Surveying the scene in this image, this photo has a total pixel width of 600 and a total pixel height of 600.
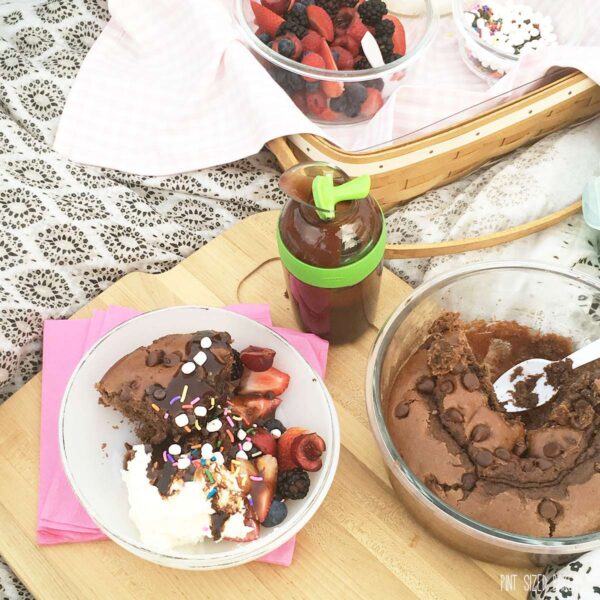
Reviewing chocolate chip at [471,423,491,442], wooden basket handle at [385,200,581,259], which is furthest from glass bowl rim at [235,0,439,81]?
chocolate chip at [471,423,491,442]

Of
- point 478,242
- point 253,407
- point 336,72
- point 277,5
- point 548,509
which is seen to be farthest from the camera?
point 277,5

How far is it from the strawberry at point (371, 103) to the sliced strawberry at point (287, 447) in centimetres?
83

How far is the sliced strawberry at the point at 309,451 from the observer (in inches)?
43.7

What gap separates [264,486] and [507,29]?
128 centimetres

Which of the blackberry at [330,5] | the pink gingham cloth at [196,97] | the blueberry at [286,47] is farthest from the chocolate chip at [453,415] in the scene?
the blackberry at [330,5]

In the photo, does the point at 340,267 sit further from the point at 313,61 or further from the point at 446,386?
the point at 313,61

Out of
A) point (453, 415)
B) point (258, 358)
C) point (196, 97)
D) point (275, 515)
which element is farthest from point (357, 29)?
point (275, 515)

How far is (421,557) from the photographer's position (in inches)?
44.4

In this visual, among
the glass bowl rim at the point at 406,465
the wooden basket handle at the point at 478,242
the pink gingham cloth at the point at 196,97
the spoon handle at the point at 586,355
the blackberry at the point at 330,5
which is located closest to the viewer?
the glass bowl rim at the point at 406,465

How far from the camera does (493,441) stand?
3.43 feet

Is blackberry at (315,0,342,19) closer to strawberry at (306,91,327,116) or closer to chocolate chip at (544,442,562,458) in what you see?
strawberry at (306,91,327,116)

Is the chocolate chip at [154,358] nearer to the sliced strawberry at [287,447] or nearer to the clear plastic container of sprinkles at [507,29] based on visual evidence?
the sliced strawberry at [287,447]

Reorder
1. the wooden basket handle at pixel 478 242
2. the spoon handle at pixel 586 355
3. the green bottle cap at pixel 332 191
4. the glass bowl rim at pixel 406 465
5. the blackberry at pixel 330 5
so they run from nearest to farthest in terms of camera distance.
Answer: the glass bowl rim at pixel 406 465 → the green bottle cap at pixel 332 191 → the spoon handle at pixel 586 355 → the wooden basket handle at pixel 478 242 → the blackberry at pixel 330 5

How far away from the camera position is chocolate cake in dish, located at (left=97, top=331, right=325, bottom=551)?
1054mm
